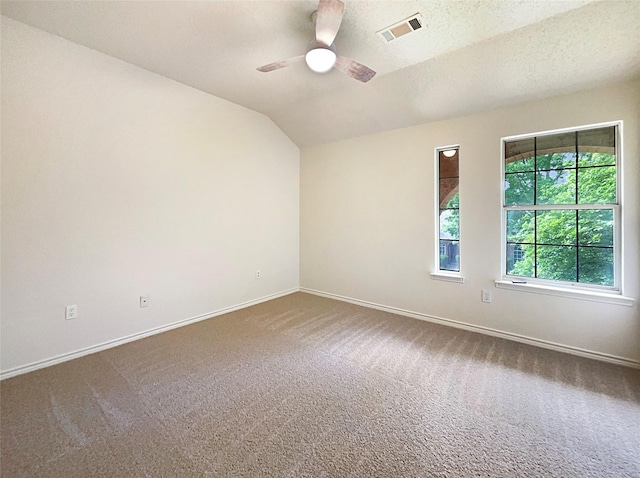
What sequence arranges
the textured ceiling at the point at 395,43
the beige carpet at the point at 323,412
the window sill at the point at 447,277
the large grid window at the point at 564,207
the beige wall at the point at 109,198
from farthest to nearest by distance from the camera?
1. the window sill at the point at 447,277
2. the large grid window at the point at 564,207
3. the beige wall at the point at 109,198
4. the textured ceiling at the point at 395,43
5. the beige carpet at the point at 323,412

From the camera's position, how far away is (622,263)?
2324mm

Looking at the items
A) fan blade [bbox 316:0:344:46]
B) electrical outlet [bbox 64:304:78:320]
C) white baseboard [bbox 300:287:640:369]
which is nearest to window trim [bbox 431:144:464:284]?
white baseboard [bbox 300:287:640:369]

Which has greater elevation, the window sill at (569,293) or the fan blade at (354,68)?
the fan blade at (354,68)

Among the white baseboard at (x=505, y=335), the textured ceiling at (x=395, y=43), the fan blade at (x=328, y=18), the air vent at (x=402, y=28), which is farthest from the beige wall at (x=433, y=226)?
the fan blade at (x=328, y=18)

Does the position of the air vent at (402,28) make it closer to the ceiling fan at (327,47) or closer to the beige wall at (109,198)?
the ceiling fan at (327,47)

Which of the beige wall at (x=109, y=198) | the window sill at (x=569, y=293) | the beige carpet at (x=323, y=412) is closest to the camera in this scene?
the beige carpet at (x=323, y=412)

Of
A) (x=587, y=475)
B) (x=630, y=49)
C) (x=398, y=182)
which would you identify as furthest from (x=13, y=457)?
(x=630, y=49)

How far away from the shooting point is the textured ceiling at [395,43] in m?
1.91

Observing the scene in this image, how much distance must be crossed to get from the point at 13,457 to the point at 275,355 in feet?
5.23

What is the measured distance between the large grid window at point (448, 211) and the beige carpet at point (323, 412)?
3.19 ft

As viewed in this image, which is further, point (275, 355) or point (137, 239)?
point (137, 239)

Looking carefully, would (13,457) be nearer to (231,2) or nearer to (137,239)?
(137,239)

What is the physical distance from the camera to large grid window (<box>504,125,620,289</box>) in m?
2.44

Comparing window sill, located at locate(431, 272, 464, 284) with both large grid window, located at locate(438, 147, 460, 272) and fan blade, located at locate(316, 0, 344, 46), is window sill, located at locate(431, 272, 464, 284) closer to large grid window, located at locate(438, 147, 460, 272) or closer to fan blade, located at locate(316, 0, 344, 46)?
large grid window, located at locate(438, 147, 460, 272)
